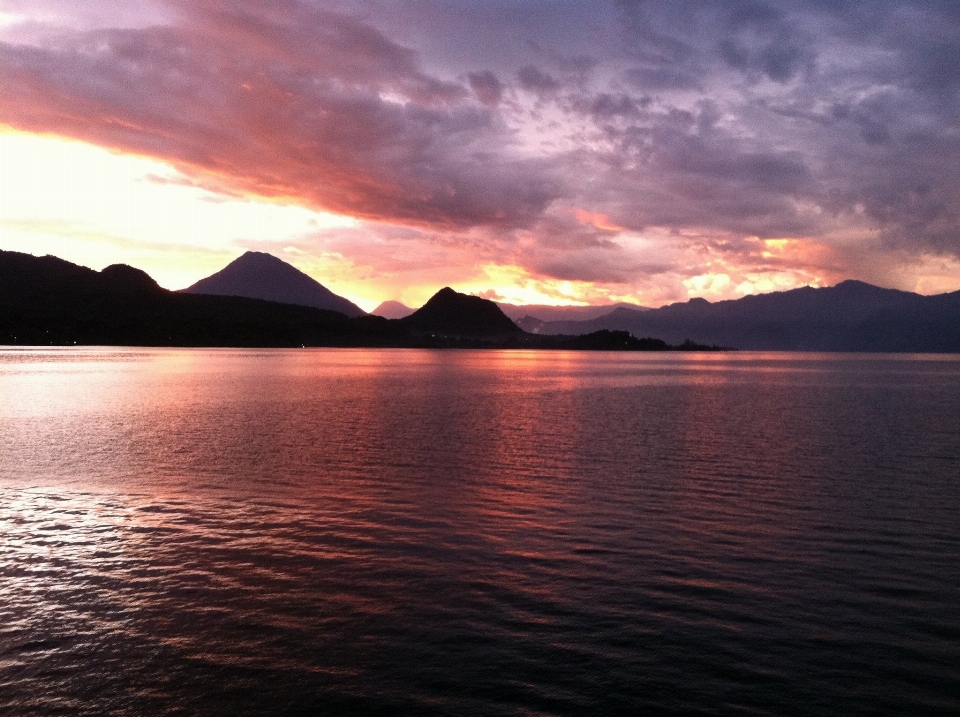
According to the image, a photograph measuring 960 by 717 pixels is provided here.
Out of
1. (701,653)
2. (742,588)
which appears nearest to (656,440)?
(742,588)

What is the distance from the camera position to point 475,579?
70.8 feet

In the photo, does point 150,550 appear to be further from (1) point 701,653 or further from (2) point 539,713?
(1) point 701,653

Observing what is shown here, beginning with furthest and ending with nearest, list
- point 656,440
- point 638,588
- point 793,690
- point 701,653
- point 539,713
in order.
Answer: point 656,440 → point 638,588 → point 701,653 → point 793,690 → point 539,713

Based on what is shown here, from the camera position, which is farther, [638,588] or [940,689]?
[638,588]

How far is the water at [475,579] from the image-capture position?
14.9m

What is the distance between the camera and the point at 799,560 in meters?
23.8

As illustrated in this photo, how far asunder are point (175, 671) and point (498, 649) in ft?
24.0

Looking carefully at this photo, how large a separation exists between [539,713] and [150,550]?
16.4 meters

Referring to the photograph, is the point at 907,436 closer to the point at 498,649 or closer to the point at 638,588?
the point at 638,588

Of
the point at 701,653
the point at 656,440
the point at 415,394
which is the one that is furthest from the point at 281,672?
the point at 415,394

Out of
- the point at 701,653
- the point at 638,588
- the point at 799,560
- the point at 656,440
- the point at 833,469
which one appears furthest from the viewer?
the point at 656,440

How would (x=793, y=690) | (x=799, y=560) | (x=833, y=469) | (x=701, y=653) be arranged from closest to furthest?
(x=793, y=690)
(x=701, y=653)
(x=799, y=560)
(x=833, y=469)

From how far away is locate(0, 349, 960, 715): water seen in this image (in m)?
14.9

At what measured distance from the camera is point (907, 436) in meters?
57.4
